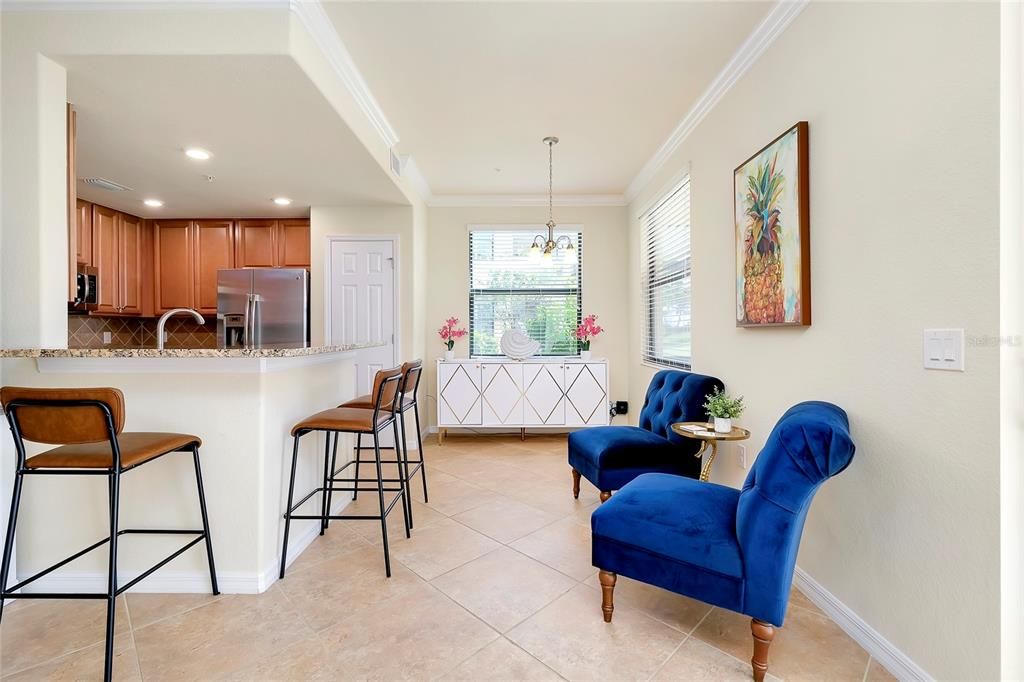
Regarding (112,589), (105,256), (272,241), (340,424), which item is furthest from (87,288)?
(112,589)

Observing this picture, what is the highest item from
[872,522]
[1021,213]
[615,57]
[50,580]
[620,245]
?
[615,57]

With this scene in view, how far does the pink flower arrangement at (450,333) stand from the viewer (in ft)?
15.4

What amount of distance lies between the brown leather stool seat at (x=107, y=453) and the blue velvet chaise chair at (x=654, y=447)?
2056 millimetres

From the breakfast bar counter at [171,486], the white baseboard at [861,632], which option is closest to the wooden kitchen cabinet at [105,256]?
the breakfast bar counter at [171,486]

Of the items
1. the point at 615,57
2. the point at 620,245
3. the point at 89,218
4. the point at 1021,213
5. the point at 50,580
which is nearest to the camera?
the point at 1021,213

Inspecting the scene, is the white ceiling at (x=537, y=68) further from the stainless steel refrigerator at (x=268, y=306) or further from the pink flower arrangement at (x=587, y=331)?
the stainless steel refrigerator at (x=268, y=306)

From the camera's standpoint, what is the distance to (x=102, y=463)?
1568mm

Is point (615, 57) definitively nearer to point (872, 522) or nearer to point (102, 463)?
point (872, 522)

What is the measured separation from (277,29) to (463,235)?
3.07 meters

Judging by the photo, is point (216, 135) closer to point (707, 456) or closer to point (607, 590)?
point (607, 590)

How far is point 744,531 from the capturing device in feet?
4.95

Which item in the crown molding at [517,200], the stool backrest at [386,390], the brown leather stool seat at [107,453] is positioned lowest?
the brown leather stool seat at [107,453]

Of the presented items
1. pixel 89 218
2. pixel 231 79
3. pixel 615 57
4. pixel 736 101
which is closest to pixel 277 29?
pixel 231 79

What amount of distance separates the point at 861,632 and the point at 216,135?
400cm
